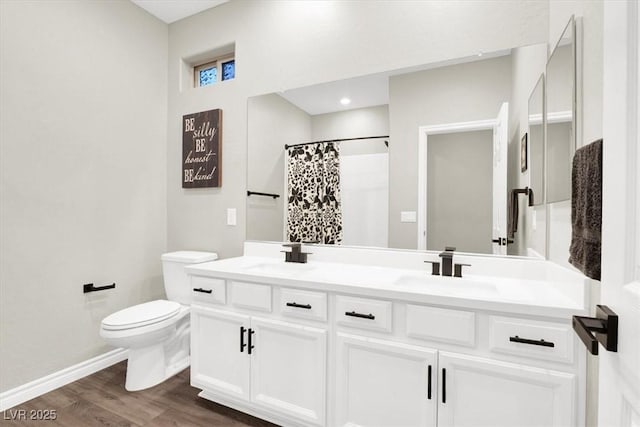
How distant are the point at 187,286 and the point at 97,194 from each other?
3.20 feet

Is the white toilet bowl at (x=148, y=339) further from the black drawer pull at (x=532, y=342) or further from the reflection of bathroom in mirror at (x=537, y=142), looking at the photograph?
the reflection of bathroom in mirror at (x=537, y=142)

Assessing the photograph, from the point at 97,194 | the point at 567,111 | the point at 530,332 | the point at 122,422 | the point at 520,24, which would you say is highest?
the point at 520,24

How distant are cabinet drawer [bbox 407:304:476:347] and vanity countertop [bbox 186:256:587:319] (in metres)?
0.04

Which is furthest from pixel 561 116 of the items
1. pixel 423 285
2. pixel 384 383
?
pixel 384 383

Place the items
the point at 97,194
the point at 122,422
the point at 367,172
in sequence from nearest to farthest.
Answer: the point at 122,422 < the point at 367,172 < the point at 97,194

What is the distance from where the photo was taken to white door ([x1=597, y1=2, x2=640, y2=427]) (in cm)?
51

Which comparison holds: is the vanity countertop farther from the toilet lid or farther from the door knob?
the door knob

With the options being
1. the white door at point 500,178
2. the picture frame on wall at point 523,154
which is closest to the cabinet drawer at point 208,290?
the white door at point 500,178

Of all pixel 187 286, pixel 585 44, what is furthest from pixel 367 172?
pixel 187 286

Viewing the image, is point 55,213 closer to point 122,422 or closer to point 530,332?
point 122,422

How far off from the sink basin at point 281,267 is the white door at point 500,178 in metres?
1.07

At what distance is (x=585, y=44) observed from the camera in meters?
1.12

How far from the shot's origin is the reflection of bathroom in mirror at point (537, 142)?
4.82 feet

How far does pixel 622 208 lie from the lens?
1.78 ft
